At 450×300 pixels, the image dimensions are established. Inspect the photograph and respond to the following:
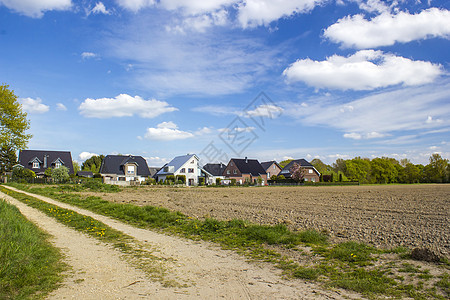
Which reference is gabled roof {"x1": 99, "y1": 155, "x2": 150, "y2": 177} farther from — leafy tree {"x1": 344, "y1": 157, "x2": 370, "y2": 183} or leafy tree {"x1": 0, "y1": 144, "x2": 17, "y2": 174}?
leafy tree {"x1": 344, "y1": 157, "x2": 370, "y2": 183}

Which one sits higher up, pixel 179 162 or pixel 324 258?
A: pixel 179 162

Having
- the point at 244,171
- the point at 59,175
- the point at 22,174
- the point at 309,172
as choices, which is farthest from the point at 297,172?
the point at 22,174

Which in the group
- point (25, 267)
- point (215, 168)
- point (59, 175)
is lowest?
point (25, 267)

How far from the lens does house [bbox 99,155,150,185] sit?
70500 mm

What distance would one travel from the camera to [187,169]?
73.1 metres

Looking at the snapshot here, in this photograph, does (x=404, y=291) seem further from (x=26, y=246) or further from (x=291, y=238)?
(x=26, y=246)

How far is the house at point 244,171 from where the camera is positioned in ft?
263

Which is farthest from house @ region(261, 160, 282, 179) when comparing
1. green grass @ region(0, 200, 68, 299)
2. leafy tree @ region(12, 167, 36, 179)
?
green grass @ region(0, 200, 68, 299)

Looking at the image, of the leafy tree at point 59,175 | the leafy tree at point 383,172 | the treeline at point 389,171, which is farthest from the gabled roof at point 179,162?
the leafy tree at point 383,172

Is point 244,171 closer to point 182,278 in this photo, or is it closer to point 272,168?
point 272,168

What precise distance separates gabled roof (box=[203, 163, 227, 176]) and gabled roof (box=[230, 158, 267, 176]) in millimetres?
5523

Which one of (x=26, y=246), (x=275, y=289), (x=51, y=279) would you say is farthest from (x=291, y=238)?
(x=26, y=246)

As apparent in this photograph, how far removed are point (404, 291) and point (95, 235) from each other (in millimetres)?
8546

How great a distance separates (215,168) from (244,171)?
975 centimetres
